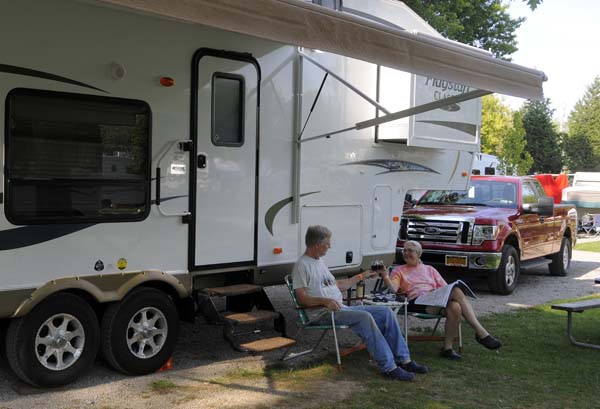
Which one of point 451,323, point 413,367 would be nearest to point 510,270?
point 451,323

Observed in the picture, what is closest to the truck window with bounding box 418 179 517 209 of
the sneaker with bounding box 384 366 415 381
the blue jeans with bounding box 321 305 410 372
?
the blue jeans with bounding box 321 305 410 372

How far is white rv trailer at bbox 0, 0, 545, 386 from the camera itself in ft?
15.0

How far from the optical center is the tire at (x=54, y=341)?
15.3 feet

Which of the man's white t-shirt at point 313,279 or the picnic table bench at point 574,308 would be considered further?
the picnic table bench at point 574,308

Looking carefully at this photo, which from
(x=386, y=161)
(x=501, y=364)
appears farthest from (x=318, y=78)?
(x=501, y=364)

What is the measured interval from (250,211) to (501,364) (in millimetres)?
2603

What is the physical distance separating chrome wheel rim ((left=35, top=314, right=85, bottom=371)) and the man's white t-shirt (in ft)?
5.87

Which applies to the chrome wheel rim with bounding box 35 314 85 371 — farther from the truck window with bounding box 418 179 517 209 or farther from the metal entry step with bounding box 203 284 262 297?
the truck window with bounding box 418 179 517 209

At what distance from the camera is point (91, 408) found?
14.8ft

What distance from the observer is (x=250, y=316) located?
5.66 meters

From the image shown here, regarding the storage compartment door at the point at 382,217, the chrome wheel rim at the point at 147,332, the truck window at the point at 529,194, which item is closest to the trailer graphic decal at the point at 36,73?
the chrome wheel rim at the point at 147,332

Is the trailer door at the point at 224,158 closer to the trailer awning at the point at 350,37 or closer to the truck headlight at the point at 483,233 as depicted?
the trailer awning at the point at 350,37

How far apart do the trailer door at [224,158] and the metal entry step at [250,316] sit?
17.3 inches

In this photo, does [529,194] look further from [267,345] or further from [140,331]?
[140,331]
